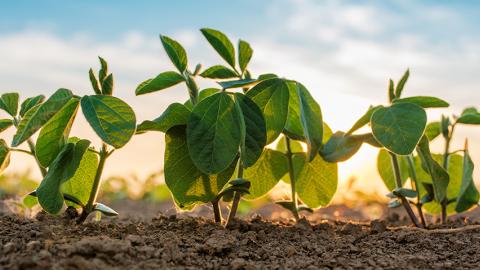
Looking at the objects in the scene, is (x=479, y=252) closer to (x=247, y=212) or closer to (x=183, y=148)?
(x=183, y=148)

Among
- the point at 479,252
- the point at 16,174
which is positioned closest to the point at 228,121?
the point at 479,252

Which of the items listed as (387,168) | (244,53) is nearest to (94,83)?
(244,53)

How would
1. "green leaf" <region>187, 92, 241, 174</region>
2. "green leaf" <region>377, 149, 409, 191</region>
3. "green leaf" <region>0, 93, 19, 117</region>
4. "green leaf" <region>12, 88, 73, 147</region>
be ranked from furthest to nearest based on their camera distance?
"green leaf" <region>377, 149, 409, 191</region>
"green leaf" <region>0, 93, 19, 117</region>
"green leaf" <region>187, 92, 241, 174</region>
"green leaf" <region>12, 88, 73, 147</region>

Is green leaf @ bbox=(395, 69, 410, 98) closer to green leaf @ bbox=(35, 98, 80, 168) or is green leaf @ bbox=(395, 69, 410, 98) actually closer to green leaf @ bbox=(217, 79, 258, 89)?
green leaf @ bbox=(217, 79, 258, 89)

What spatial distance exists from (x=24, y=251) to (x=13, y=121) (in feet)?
2.14

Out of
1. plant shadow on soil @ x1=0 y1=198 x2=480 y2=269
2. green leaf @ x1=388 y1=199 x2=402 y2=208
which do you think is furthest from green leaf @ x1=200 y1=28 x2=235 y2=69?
green leaf @ x1=388 y1=199 x2=402 y2=208

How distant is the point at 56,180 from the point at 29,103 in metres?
A: 0.35

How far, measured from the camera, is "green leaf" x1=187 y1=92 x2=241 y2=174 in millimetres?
2062

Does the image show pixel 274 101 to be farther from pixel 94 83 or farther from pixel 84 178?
pixel 84 178

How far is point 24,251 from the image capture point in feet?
5.90

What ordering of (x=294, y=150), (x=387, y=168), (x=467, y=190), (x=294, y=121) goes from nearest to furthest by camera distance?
(x=294, y=121), (x=467, y=190), (x=294, y=150), (x=387, y=168)

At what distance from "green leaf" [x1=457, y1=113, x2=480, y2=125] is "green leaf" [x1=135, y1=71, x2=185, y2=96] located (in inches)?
51.4

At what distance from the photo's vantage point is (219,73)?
86.5 inches

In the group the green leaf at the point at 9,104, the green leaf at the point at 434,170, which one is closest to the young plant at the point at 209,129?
the green leaf at the point at 9,104
